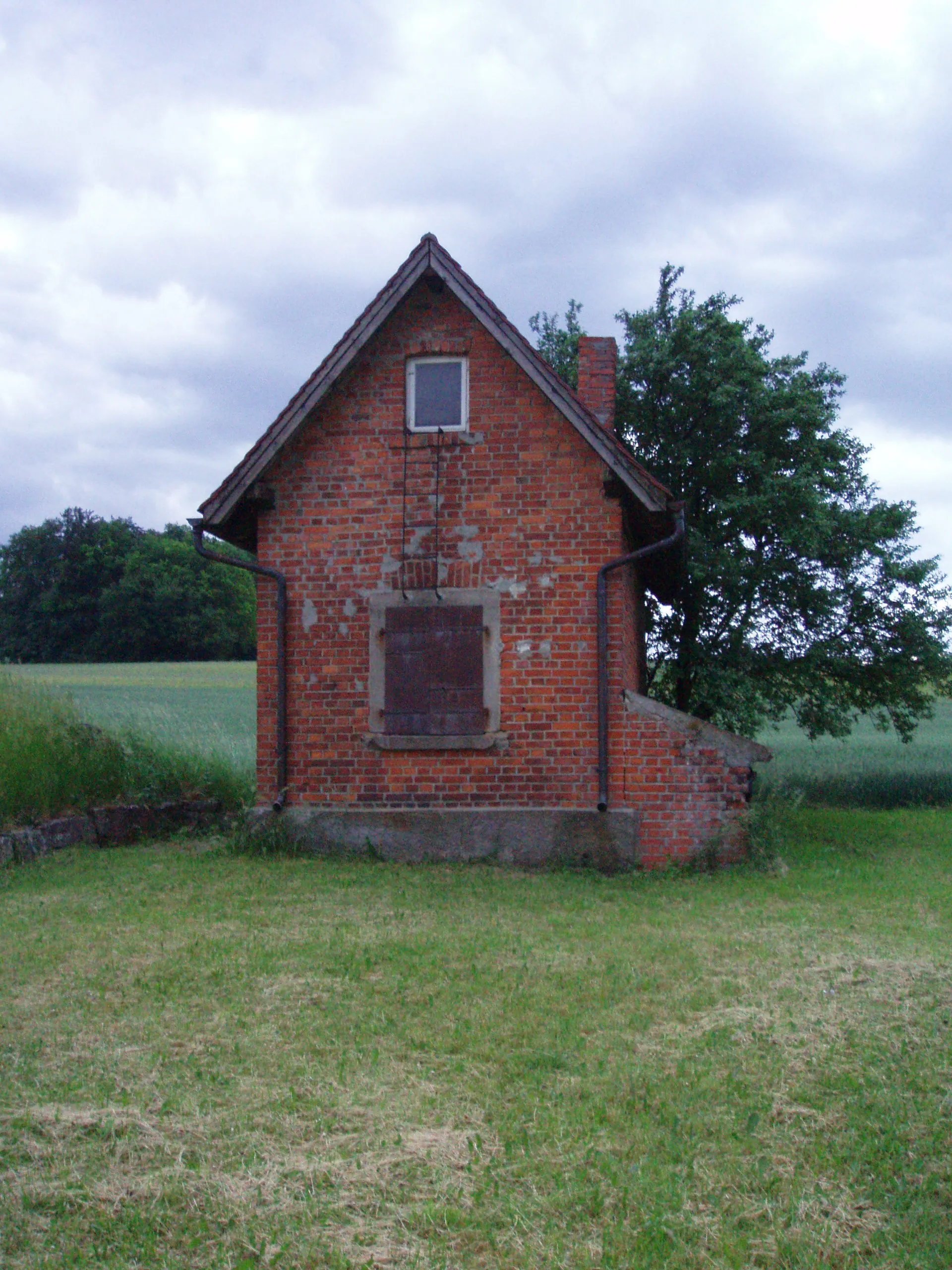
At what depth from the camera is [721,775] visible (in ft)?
37.9

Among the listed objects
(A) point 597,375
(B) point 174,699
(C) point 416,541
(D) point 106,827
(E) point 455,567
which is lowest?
(D) point 106,827

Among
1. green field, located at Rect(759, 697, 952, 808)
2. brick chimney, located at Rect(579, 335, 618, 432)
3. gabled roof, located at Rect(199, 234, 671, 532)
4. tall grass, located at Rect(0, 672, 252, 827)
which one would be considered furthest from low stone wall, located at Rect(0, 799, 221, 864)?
green field, located at Rect(759, 697, 952, 808)

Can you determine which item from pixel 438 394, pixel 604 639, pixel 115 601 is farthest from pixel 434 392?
pixel 115 601

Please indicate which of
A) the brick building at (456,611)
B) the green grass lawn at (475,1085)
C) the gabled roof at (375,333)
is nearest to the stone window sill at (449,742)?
the brick building at (456,611)

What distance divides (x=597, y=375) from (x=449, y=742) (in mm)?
5130

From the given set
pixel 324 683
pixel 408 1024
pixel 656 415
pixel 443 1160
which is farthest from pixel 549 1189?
pixel 656 415

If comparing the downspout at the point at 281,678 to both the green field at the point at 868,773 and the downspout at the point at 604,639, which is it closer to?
the downspout at the point at 604,639

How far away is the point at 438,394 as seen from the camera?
12.4 meters

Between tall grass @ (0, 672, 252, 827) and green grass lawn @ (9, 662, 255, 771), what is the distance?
448 mm

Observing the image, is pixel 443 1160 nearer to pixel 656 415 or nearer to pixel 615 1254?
pixel 615 1254

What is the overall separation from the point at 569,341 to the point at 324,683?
9.50 meters

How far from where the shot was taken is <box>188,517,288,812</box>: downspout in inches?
481

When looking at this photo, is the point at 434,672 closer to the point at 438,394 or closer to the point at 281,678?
the point at 281,678

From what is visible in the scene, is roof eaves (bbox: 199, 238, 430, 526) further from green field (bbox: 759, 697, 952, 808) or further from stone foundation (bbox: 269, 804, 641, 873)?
green field (bbox: 759, 697, 952, 808)
